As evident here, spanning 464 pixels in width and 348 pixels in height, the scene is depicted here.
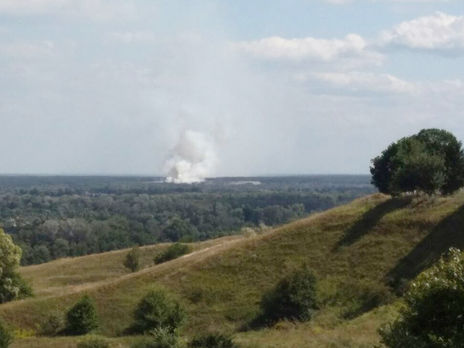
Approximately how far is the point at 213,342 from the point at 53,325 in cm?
2038

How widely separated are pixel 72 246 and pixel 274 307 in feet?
343

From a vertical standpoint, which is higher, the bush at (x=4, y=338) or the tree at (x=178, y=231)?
the bush at (x=4, y=338)

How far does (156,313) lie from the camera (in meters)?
44.0

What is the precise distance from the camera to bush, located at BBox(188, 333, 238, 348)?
29280 millimetres

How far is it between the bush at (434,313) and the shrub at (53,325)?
96.6ft

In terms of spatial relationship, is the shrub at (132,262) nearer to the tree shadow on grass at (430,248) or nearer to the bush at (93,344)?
the tree shadow on grass at (430,248)

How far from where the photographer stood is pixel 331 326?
1620 inches

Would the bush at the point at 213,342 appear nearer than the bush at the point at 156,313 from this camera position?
Yes

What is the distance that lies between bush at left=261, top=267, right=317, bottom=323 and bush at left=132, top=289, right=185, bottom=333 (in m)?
5.11

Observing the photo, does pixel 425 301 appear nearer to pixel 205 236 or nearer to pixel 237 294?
pixel 237 294

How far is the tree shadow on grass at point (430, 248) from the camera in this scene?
4712cm

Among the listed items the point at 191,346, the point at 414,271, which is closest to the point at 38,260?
the point at 414,271

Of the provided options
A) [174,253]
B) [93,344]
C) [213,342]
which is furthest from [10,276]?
[213,342]

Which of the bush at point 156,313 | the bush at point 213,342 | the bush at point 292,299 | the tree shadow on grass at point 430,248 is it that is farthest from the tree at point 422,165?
the bush at point 213,342
